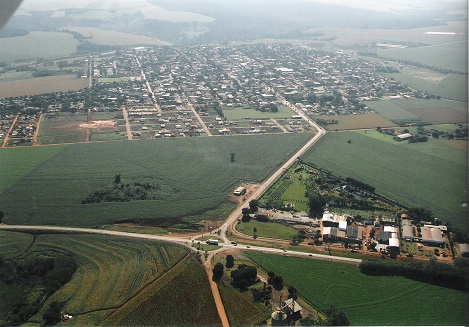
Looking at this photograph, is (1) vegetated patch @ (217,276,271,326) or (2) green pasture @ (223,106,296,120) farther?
(2) green pasture @ (223,106,296,120)

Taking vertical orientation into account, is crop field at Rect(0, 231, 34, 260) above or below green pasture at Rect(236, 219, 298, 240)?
above

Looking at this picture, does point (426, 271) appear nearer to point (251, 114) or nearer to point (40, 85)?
point (251, 114)

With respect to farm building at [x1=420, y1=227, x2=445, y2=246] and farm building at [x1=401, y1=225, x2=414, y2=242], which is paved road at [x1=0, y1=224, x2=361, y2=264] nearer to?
farm building at [x1=401, y1=225, x2=414, y2=242]

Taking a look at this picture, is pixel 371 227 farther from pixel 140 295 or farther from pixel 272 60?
pixel 272 60

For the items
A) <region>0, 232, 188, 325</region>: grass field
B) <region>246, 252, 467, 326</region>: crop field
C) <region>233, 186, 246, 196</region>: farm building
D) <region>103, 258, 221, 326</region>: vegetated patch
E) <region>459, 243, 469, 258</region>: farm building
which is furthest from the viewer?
<region>233, 186, 246, 196</region>: farm building

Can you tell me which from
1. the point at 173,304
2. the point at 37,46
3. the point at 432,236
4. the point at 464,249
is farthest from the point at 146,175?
the point at 37,46

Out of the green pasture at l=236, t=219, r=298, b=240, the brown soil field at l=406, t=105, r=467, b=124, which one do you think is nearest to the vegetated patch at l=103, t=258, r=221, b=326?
the green pasture at l=236, t=219, r=298, b=240

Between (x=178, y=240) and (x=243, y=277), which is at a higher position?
(x=243, y=277)
